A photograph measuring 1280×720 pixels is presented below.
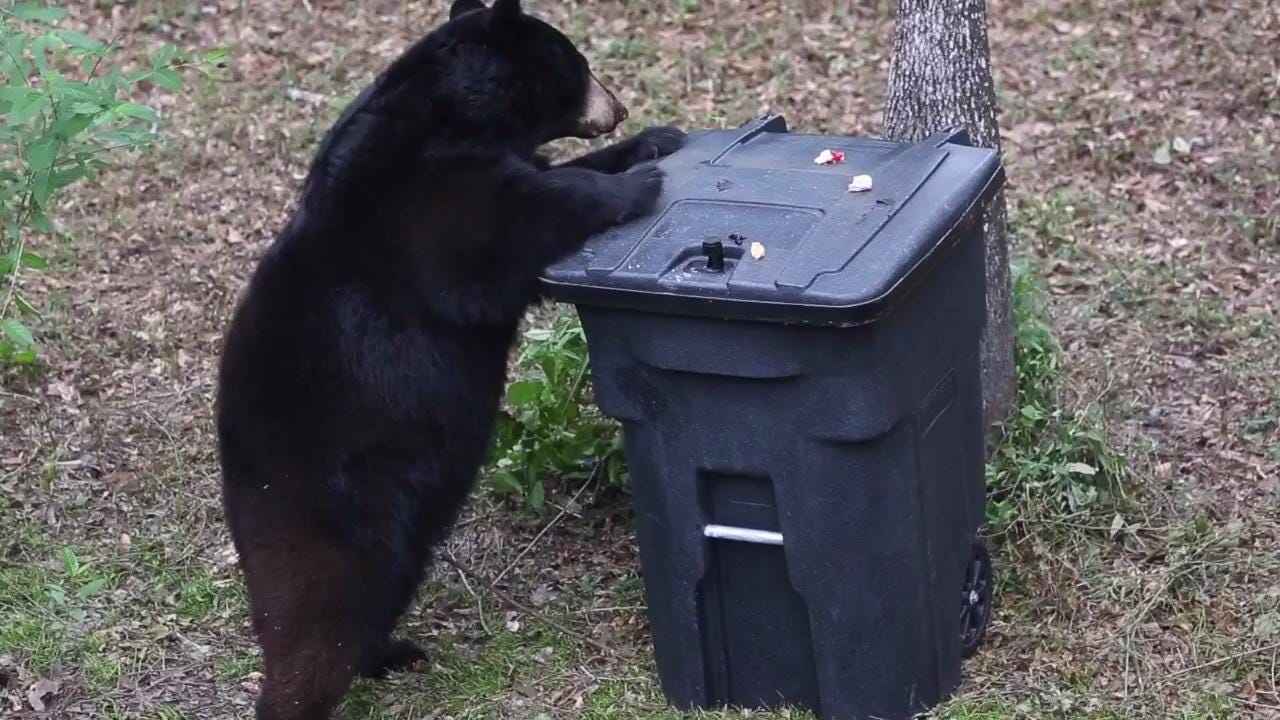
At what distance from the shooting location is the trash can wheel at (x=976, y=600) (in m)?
3.94

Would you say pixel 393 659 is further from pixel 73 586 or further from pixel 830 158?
pixel 830 158

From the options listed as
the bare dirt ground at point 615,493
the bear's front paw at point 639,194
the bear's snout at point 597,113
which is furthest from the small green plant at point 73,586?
the bear's front paw at point 639,194

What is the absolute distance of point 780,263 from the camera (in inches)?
125

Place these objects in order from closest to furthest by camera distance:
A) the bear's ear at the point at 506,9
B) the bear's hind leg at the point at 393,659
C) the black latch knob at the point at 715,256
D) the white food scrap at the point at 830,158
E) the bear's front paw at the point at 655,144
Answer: the black latch knob at the point at 715,256
the white food scrap at the point at 830,158
the bear's ear at the point at 506,9
the bear's front paw at the point at 655,144
the bear's hind leg at the point at 393,659

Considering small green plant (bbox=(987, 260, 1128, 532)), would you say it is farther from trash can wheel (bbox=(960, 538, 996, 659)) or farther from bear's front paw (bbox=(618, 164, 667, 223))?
bear's front paw (bbox=(618, 164, 667, 223))

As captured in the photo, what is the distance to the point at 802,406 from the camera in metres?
3.26

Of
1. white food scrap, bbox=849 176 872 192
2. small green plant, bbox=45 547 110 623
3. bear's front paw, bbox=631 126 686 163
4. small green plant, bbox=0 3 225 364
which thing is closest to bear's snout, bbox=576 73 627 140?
bear's front paw, bbox=631 126 686 163

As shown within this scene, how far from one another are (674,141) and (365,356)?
1007mm

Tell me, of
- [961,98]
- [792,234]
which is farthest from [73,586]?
[961,98]

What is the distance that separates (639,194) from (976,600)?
1.47 meters

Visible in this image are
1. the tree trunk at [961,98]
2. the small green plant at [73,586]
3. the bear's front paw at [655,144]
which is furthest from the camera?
the tree trunk at [961,98]

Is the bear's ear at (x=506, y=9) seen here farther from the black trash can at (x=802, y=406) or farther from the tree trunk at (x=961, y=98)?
the tree trunk at (x=961, y=98)

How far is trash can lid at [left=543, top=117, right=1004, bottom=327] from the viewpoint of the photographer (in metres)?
3.09

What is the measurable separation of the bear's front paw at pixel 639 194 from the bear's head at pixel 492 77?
448 mm
